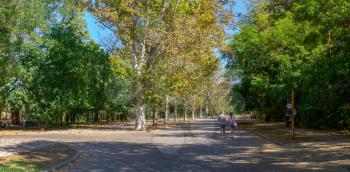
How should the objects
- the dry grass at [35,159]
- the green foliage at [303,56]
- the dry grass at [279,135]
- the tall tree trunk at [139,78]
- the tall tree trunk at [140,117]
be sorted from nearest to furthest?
1. the dry grass at [35,159]
2. the green foliage at [303,56]
3. the dry grass at [279,135]
4. the tall tree trunk at [139,78]
5. the tall tree trunk at [140,117]

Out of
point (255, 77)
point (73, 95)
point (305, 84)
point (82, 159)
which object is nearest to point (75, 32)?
point (73, 95)

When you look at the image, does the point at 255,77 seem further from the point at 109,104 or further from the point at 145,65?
the point at 109,104

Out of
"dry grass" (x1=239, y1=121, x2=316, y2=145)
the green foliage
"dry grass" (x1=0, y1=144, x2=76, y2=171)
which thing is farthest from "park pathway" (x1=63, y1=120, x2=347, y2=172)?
the green foliage

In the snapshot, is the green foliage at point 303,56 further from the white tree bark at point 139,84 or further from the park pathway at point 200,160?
the white tree bark at point 139,84

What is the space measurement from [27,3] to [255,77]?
31.7 meters

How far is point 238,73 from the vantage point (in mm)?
56656

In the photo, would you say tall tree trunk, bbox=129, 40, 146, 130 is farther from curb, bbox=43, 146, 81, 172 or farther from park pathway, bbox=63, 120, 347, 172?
curb, bbox=43, 146, 81, 172

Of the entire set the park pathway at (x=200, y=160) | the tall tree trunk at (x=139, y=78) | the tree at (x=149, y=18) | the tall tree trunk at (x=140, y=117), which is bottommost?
the park pathway at (x=200, y=160)

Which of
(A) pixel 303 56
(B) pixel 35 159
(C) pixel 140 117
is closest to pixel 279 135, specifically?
(A) pixel 303 56

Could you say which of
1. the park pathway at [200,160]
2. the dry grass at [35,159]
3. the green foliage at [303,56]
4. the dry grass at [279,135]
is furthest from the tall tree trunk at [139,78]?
the dry grass at [35,159]

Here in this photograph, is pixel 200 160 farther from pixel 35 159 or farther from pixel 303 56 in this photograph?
pixel 303 56

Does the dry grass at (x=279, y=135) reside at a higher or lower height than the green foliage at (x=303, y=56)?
lower

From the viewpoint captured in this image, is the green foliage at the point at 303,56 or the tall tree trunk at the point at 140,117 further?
the tall tree trunk at the point at 140,117

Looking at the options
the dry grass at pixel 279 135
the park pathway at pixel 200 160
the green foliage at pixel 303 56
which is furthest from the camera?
the dry grass at pixel 279 135
